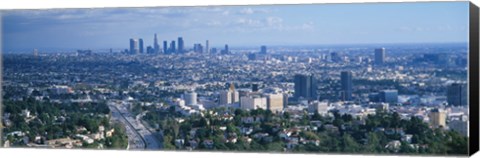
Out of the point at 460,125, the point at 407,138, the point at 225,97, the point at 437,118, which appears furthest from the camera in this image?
the point at 225,97

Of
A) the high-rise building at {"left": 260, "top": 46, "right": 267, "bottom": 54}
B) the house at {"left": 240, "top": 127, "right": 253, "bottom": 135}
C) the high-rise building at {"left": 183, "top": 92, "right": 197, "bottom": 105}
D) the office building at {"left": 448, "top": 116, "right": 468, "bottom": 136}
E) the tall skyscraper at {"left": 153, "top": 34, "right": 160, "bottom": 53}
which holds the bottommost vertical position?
the house at {"left": 240, "top": 127, "right": 253, "bottom": 135}

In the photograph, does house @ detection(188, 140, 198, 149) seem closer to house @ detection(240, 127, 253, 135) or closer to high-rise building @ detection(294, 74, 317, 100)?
house @ detection(240, 127, 253, 135)

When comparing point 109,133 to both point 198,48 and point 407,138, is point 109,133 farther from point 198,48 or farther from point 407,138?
point 407,138

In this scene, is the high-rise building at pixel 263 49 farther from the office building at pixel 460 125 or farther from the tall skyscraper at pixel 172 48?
the office building at pixel 460 125

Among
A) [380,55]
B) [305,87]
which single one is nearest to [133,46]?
[305,87]

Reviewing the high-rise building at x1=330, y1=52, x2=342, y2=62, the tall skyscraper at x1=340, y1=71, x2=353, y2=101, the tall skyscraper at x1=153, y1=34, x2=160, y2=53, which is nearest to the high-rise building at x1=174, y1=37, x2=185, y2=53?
the tall skyscraper at x1=153, y1=34, x2=160, y2=53

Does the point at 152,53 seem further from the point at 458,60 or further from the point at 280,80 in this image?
the point at 458,60
